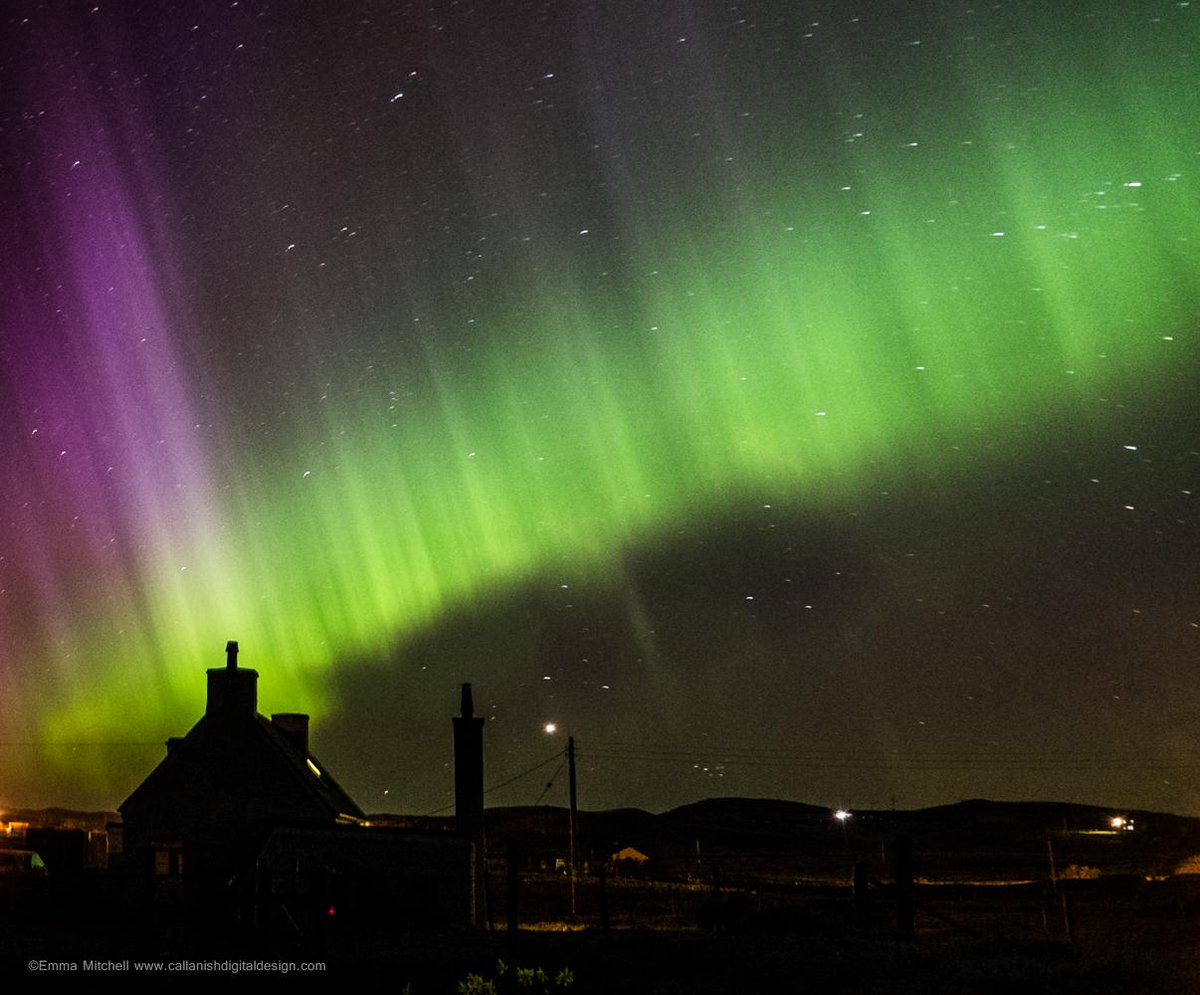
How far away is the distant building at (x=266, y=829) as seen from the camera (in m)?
35.8

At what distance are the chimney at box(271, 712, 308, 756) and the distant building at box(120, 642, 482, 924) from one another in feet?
6.24

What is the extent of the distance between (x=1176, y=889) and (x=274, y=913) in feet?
117

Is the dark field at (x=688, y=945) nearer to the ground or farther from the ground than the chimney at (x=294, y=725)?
nearer to the ground

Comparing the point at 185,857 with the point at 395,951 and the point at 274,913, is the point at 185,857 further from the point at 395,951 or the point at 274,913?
the point at 395,951

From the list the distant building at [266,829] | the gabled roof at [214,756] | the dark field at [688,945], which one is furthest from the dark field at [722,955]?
the gabled roof at [214,756]

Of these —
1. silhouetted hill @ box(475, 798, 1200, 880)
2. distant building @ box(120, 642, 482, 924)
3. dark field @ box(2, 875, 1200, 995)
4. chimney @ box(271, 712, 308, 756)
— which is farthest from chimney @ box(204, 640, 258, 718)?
silhouetted hill @ box(475, 798, 1200, 880)

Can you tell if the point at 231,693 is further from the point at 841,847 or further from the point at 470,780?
the point at 841,847

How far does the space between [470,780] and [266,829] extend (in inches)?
293

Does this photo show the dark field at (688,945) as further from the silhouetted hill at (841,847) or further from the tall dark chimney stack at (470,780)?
the silhouetted hill at (841,847)

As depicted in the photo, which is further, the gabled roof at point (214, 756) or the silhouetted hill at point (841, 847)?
the silhouetted hill at point (841, 847)

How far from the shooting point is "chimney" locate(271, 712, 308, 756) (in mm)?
45781

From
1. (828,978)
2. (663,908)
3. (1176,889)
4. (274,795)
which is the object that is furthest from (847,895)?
(828,978)

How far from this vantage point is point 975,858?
122 metres

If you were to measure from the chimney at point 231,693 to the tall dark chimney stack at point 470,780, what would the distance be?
709cm
